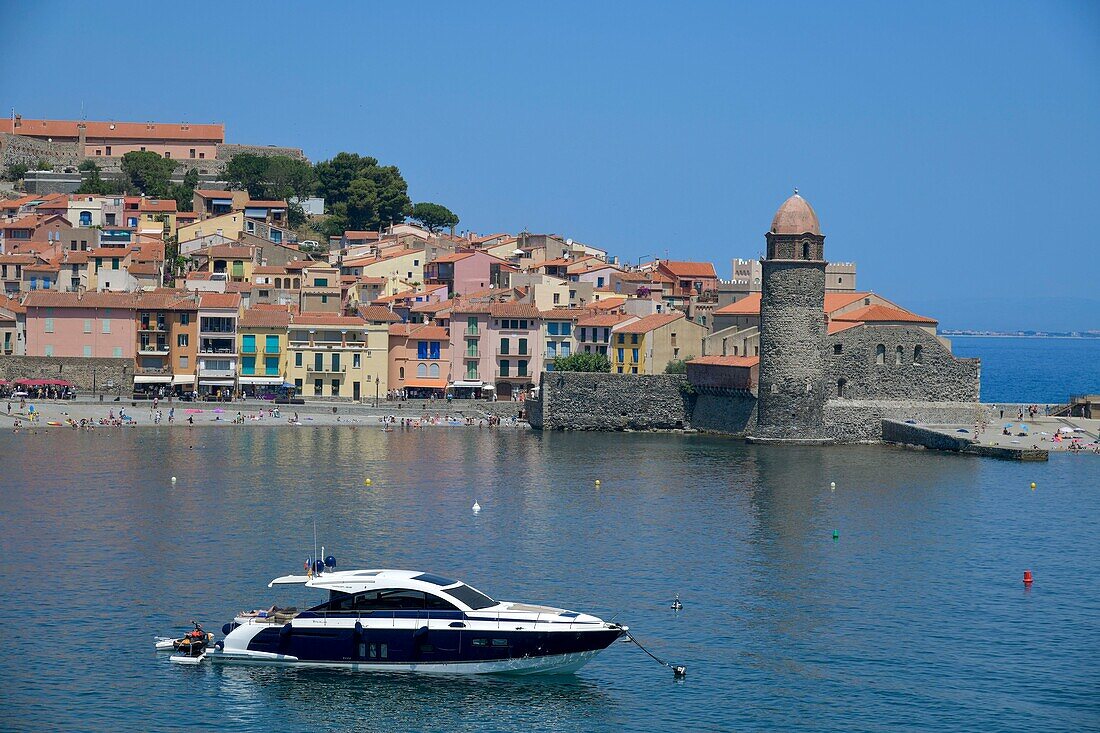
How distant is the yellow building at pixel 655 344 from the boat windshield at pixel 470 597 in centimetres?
4734

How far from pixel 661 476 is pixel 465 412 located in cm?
2132

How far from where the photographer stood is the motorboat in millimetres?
26500

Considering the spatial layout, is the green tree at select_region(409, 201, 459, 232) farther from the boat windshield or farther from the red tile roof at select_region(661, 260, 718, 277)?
the boat windshield

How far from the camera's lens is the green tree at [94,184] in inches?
4323

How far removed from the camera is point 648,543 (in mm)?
39031

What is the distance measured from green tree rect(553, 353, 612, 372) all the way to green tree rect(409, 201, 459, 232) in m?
44.9

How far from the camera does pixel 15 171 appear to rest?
386 feet

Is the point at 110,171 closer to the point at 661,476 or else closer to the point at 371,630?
the point at 661,476

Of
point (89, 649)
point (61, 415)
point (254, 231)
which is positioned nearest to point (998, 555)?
point (89, 649)

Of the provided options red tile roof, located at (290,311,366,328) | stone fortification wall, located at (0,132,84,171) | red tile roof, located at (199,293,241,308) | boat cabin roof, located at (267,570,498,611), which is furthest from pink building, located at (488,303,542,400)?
stone fortification wall, located at (0,132,84,171)

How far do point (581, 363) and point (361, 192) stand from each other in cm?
4202

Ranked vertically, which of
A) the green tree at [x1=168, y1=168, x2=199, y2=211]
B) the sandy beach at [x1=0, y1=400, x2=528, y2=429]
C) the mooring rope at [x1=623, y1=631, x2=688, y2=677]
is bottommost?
the mooring rope at [x1=623, y1=631, x2=688, y2=677]

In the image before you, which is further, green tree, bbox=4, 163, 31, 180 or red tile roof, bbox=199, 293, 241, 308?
green tree, bbox=4, 163, 31, 180

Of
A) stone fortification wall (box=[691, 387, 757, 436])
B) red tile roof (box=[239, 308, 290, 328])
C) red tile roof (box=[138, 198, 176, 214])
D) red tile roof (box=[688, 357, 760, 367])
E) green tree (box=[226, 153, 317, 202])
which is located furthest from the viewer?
green tree (box=[226, 153, 317, 202])
